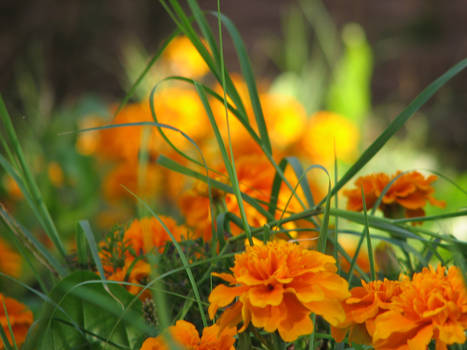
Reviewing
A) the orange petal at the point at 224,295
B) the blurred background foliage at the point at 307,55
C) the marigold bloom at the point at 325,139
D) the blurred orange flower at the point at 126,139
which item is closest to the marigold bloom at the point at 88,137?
the blurred background foliage at the point at 307,55

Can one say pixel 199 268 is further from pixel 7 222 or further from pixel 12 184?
pixel 12 184

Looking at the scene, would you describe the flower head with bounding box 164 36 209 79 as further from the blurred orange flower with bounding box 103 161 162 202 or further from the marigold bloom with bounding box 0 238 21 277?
the marigold bloom with bounding box 0 238 21 277

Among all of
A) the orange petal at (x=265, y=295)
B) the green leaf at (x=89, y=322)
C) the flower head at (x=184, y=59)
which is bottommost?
the green leaf at (x=89, y=322)

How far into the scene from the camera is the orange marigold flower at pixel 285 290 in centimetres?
36

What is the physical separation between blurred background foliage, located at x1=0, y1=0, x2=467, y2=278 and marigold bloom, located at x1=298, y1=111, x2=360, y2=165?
0.46 feet

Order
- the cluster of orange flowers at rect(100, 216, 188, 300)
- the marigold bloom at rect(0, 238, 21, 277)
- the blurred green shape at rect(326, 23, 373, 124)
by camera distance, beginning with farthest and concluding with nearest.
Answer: the blurred green shape at rect(326, 23, 373, 124)
the marigold bloom at rect(0, 238, 21, 277)
the cluster of orange flowers at rect(100, 216, 188, 300)

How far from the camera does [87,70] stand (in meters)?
3.27

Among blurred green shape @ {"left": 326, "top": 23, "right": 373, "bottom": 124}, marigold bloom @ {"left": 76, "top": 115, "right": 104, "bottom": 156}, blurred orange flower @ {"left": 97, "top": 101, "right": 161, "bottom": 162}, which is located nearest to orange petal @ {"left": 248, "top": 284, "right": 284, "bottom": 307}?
blurred orange flower @ {"left": 97, "top": 101, "right": 161, "bottom": 162}

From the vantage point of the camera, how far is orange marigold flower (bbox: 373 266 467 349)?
1.15 feet

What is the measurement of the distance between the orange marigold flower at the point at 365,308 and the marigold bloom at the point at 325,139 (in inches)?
44.6

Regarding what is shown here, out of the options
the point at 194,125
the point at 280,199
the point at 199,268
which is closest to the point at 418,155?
the point at 194,125

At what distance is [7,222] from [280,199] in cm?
33

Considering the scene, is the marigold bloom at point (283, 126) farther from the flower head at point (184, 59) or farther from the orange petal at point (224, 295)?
the orange petal at point (224, 295)

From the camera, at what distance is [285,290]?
37cm
